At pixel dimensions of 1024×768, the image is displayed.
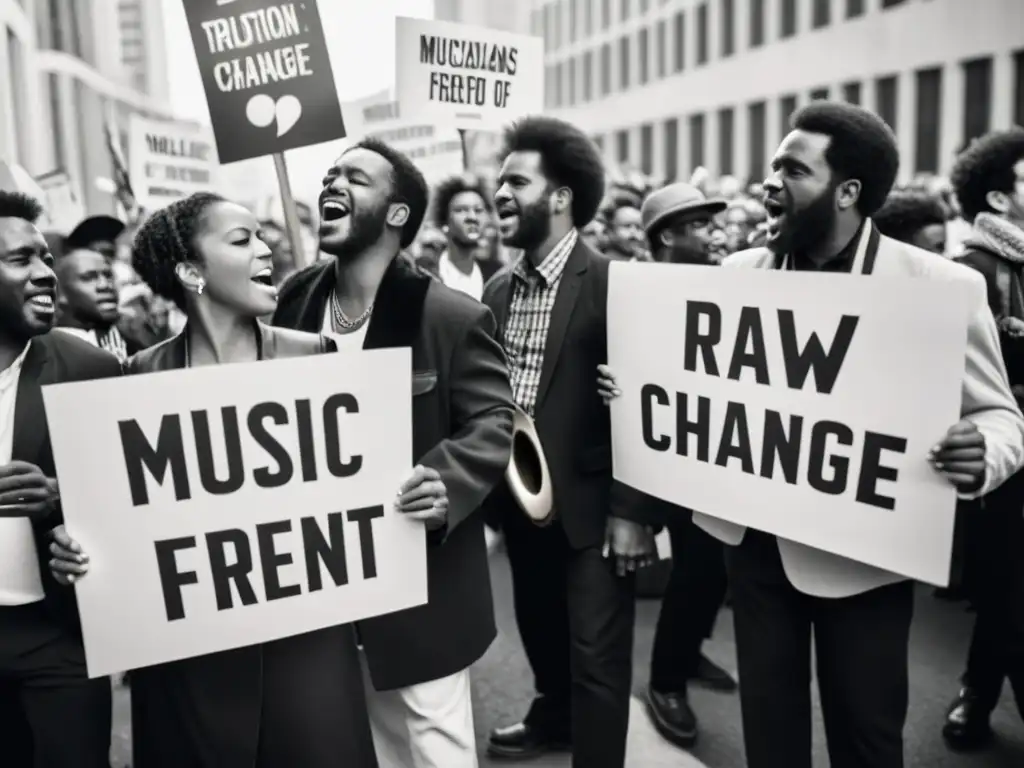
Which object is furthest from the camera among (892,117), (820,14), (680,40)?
(680,40)

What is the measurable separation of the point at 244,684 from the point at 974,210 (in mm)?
3687

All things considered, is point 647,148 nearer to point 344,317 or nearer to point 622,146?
point 622,146

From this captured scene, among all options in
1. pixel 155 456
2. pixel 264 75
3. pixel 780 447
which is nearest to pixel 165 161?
pixel 264 75

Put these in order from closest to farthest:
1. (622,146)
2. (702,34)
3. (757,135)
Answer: (757,135)
(702,34)
(622,146)

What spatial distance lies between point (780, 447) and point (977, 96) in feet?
61.6

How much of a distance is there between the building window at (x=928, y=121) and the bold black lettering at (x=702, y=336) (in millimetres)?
18998

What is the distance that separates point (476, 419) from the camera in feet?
8.84

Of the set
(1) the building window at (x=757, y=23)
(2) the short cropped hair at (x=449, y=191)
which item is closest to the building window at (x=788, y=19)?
(1) the building window at (x=757, y=23)

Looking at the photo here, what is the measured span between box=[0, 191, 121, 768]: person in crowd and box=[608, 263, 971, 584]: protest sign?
57.0 inches

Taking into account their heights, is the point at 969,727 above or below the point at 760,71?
below

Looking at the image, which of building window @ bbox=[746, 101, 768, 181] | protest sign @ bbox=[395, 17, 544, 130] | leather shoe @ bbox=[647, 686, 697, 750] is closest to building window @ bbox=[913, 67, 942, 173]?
building window @ bbox=[746, 101, 768, 181]

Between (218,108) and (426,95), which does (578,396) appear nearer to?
(218,108)

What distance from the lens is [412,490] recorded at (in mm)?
2354

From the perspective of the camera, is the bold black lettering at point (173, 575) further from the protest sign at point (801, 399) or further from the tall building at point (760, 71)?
the tall building at point (760, 71)
